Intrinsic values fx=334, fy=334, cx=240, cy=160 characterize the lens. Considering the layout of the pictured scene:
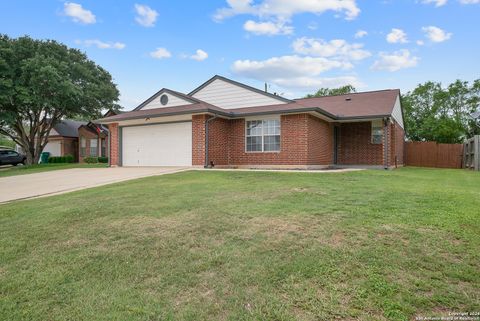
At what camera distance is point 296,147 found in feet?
48.3

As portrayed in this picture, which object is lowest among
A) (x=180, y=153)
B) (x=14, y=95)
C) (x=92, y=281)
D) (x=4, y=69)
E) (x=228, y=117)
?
(x=92, y=281)

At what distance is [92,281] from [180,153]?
1281cm

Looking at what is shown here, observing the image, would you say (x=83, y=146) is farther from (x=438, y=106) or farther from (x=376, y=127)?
→ (x=438, y=106)

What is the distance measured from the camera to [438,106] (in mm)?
33000

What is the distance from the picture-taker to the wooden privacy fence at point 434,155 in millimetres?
21339

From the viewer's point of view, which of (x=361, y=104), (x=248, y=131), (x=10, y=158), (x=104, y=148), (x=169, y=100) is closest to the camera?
(x=248, y=131)

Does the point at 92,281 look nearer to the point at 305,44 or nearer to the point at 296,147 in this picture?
the point at 296,147

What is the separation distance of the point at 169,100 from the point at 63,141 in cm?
2215

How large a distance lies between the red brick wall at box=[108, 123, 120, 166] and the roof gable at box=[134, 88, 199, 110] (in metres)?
1.83

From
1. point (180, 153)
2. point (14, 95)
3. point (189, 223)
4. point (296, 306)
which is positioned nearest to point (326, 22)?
point (180, 153)

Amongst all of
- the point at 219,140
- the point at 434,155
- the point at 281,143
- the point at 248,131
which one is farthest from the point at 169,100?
the point at 434,155

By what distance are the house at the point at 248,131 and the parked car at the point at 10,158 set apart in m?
15.2

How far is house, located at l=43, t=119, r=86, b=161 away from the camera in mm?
34000

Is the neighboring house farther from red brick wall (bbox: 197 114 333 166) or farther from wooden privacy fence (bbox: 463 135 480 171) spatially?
wooden privacy fence (bbox: 463 135 480 171)
